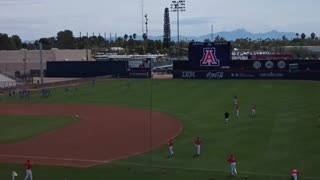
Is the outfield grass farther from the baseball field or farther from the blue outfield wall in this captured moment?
the blue outfield wall

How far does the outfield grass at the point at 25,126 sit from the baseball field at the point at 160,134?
0.07m

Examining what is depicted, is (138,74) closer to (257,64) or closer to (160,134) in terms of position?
(257,64)

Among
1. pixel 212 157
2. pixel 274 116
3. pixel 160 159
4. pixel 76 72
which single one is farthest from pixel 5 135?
pixel 76 72

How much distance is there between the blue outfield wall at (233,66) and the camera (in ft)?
233

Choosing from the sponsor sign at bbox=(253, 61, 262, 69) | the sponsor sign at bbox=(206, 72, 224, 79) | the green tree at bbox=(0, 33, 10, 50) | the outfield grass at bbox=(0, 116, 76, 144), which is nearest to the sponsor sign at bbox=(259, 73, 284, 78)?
the sponsor sign at bbox=(253, 61, 262, 69)

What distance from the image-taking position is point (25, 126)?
3994cm

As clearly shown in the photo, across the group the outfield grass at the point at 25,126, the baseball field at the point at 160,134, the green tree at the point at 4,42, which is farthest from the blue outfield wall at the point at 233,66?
the green tree at the point at 4,42

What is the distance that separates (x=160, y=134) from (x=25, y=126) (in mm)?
11849

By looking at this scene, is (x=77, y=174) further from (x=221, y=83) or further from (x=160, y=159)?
(x=221, y=83)

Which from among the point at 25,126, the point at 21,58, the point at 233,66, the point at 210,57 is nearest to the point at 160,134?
the point at 25,126

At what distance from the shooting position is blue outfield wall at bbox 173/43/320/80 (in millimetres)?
71062

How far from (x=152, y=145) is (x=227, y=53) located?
41.8 meters

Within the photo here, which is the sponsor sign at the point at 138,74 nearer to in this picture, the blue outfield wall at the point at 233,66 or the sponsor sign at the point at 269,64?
the blue outfield wall at the point at 233,66

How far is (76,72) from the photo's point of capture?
88438mm
